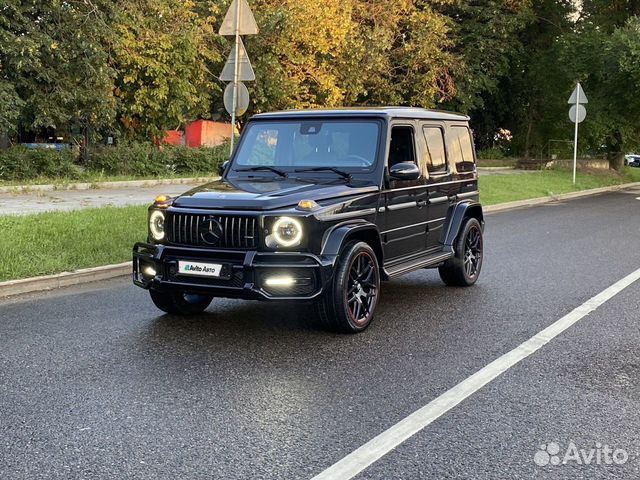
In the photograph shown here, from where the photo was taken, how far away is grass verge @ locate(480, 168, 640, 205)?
21100mm

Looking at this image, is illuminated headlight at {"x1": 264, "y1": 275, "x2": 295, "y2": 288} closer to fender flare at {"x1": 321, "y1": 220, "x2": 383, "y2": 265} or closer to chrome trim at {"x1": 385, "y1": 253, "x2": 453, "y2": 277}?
fender flare at {"x1": 321, "y1": 220, "x2": 383, "y2": 265}

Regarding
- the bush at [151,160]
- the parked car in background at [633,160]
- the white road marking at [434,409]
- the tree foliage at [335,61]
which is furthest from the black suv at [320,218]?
the parked car in background at [633,160]

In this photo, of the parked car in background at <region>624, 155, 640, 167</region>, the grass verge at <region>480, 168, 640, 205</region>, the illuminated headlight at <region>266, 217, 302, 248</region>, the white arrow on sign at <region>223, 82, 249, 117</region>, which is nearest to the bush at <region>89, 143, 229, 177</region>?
the white arrow on sign at <region>223, 82, 249, 117</region>

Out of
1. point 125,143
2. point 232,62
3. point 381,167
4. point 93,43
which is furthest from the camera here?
point 125,143

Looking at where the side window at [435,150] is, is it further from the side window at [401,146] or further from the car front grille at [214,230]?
the car front grille at [214,230]

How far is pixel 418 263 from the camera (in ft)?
24.0

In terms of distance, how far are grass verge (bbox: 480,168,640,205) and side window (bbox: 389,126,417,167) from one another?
39.6 feet

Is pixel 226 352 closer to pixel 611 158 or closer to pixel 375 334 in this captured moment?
pixel 375 334

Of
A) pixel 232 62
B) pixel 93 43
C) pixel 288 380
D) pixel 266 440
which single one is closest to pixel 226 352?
pixel 288 380

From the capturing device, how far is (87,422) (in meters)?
4.23

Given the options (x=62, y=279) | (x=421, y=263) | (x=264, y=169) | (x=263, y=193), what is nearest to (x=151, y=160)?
(x=62, y=279)

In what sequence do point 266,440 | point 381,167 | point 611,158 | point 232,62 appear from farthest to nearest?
1. point 611,158
2. point 232,62
3. point 381,167
4. point 266,440

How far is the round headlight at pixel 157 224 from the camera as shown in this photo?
634 centimetres

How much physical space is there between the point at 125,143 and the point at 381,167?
16134 mm
